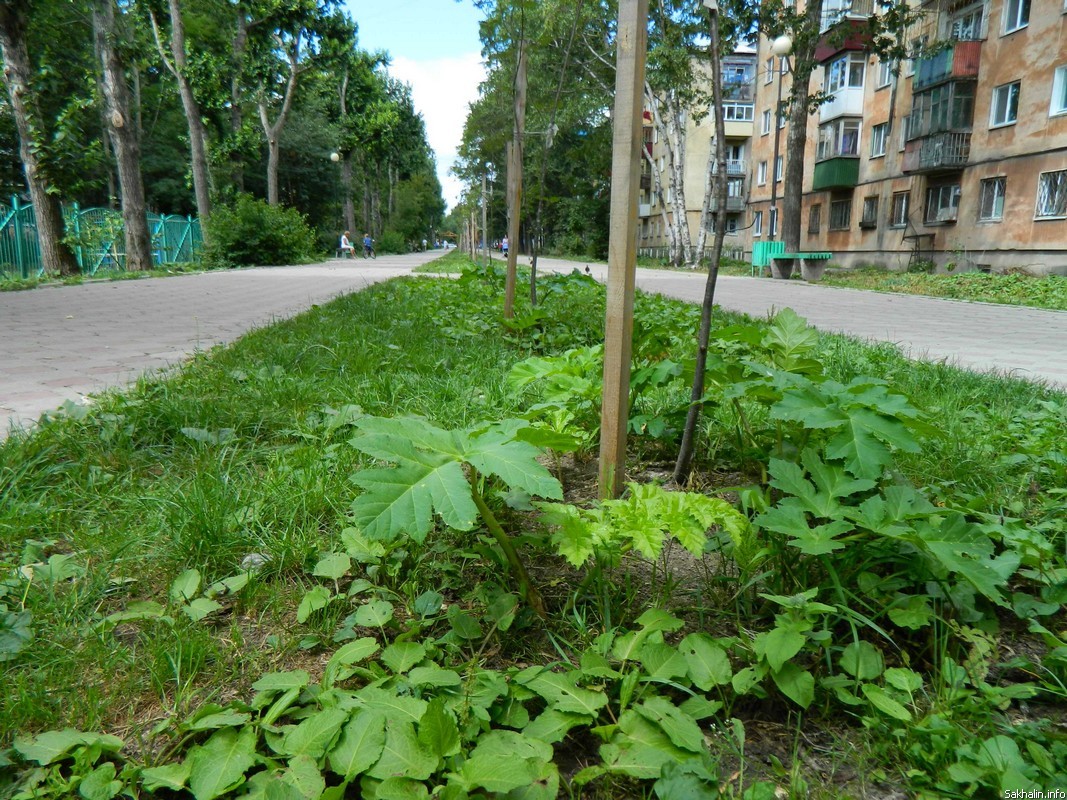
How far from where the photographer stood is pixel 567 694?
1.31 metres

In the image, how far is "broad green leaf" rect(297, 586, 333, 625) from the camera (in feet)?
5.21

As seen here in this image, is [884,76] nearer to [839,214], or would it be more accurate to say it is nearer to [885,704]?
[839,214]

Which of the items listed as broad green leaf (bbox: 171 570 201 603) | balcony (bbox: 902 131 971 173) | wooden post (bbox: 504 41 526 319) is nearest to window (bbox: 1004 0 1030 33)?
balcony (bbox: 902 131 971 173)

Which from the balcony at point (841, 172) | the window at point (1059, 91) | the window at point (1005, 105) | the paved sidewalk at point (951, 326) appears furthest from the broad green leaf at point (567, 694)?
the balcony at point (841, 172)

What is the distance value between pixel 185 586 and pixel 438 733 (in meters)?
0.86

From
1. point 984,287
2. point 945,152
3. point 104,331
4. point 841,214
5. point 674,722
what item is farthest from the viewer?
point 841,214

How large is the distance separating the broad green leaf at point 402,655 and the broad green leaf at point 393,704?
0.10m

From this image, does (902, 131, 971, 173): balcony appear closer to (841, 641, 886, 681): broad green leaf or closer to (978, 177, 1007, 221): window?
(978, 177, 1007, 221): window

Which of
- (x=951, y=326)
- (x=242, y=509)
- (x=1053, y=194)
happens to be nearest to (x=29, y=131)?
(x=242, y=509)

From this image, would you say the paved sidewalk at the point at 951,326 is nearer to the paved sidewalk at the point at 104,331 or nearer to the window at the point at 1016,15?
the paved sidewalk at the point at 104,331

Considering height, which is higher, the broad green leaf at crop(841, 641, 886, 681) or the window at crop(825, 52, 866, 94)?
the window at crop(825, 52, 866, 94)

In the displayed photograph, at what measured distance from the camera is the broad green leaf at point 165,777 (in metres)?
1.12

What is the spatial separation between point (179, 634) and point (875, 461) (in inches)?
62.2

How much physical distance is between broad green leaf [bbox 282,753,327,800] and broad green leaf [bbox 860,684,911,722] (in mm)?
1004
